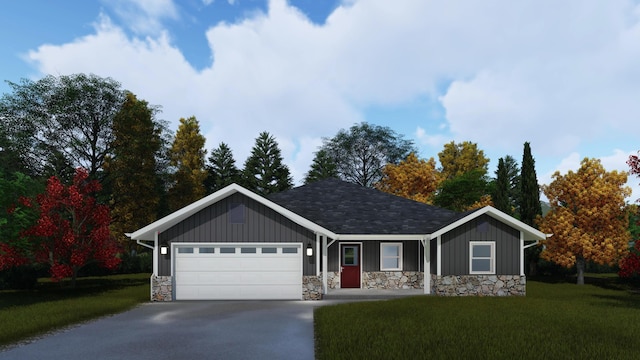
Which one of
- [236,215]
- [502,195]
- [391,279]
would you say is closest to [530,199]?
[502,195]

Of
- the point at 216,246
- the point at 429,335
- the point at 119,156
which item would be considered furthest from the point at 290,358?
the point at 119,156

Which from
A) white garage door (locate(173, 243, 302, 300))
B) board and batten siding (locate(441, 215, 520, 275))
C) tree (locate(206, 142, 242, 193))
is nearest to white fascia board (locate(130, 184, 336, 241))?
white garage door (locate(173, 243, 302, 300))

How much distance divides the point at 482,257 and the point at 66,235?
58.5 ft

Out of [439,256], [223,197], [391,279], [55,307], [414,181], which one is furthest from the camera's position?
[414,181]

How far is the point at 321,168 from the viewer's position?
5675 cm

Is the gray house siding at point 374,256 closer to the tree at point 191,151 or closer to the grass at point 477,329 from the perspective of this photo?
the grass at point 477,329

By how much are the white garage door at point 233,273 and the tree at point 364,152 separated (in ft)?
147

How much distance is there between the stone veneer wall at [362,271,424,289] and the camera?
21.0m

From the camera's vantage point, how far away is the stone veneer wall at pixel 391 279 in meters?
21.0

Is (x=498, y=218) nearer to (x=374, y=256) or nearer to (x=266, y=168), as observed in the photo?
(x=374, y=256)

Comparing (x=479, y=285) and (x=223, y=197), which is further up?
(x=223, y=197)

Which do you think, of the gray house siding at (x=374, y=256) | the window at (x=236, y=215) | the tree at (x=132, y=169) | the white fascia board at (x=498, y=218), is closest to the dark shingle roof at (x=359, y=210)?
the white fascia board at (x=498, y=218)

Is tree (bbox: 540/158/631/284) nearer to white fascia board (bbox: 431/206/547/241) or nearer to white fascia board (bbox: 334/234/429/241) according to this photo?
white fascia board (bbox: 431/206/547/241)

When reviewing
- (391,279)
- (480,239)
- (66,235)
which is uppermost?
(66,235)
